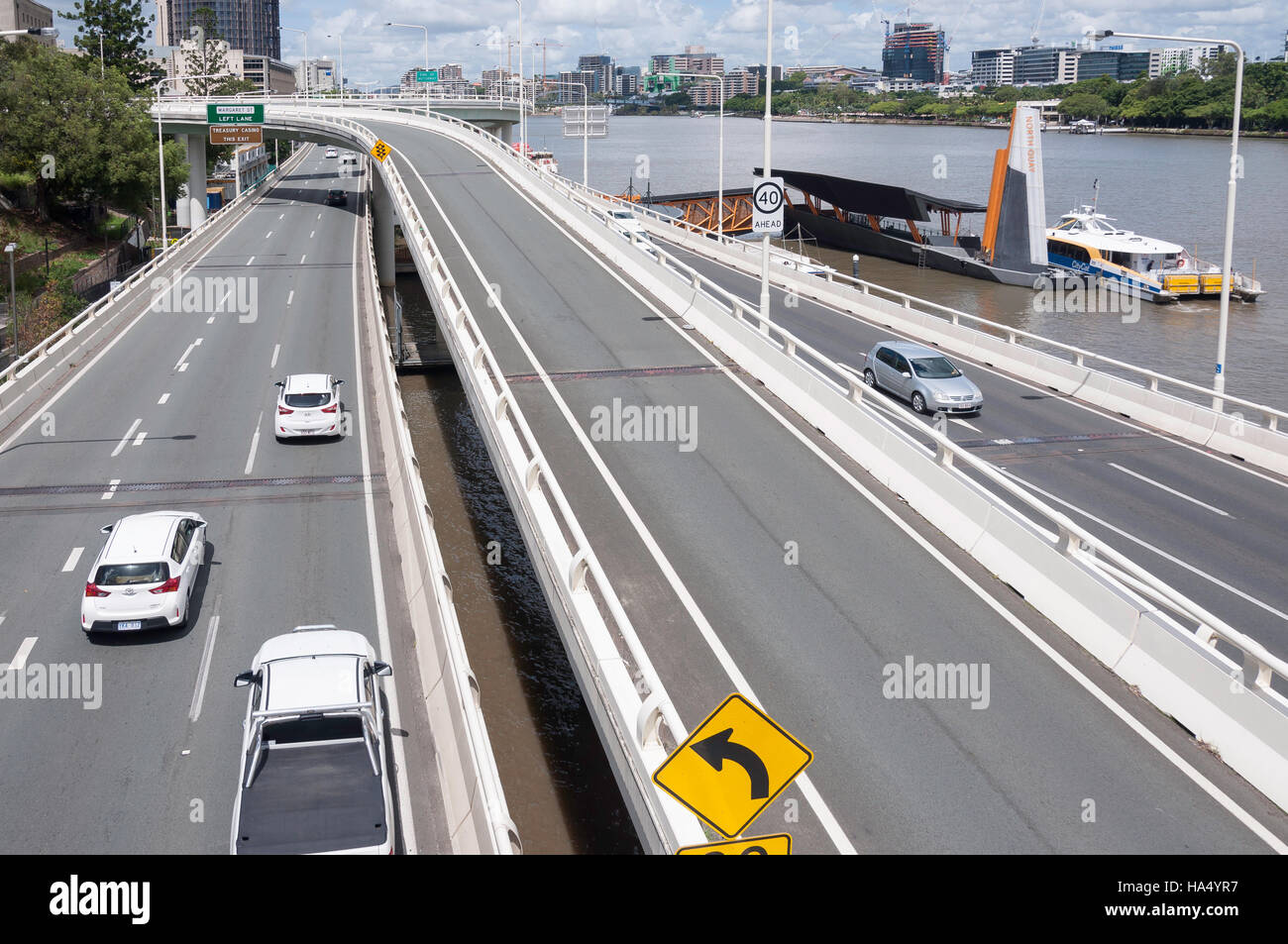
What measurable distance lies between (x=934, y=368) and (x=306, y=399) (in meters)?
16.0

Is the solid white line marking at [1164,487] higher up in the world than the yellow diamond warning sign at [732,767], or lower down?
lower down

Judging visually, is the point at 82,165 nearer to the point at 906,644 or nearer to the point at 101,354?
the point at 101,354

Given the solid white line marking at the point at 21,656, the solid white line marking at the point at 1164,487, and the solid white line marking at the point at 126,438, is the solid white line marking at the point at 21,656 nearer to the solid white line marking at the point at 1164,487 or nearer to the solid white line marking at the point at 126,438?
the solid white line marking at the point at 126,438

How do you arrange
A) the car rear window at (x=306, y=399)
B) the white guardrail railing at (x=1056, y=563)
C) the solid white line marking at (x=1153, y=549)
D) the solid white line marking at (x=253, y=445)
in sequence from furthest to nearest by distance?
1. the car rear window at (x=306, y=399)
2. the solid white line marking at (x=253, y=445)
3. the solid white line marking at (x=1153, y=549)
4. the white guardrail railing at (x=1056, y=563)

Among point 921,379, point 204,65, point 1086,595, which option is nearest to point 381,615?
point 1086,595

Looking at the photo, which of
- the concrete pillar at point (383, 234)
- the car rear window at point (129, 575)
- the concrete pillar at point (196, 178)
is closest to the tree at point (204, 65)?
the concrete pillar at point (196, 178)

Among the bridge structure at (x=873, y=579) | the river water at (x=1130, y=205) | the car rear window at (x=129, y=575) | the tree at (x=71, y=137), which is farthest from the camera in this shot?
the tree at (x=71, y=137)

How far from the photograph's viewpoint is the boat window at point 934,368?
94.2ft

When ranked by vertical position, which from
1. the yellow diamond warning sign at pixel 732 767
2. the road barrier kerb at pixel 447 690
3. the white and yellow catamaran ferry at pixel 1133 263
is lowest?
the road barrier kerb at pixel 447 690

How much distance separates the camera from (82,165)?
6594cm

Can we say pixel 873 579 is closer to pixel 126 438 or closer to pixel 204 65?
pixel 126 438

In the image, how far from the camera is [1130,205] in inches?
3959

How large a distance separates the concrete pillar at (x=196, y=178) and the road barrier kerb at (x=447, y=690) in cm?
7099
